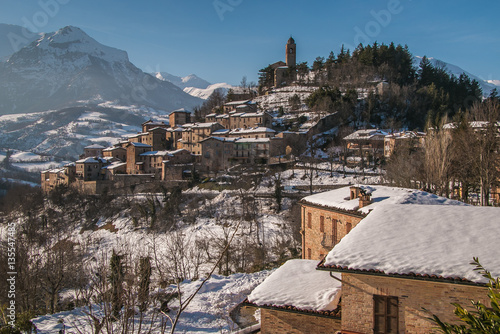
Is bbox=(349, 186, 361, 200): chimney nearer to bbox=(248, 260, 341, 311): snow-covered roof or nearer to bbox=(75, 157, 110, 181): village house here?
bbox=(248, 260, 341, 311): snow-covered roof

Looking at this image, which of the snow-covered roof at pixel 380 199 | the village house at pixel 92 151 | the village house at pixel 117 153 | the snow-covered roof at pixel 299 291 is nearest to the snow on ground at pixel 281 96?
the village house at pixel 117 153

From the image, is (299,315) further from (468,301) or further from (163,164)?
(163,164)

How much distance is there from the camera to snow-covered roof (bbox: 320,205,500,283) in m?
6.82

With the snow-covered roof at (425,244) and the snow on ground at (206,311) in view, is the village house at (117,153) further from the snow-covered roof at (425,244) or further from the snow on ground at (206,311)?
the snow-covered roof at (425,244)

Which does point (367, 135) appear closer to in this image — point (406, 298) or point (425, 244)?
point (425, 244)

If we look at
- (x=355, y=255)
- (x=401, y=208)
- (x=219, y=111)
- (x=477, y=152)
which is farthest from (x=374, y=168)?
(x=219, y=111)

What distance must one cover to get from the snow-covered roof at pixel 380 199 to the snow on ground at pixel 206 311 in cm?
612

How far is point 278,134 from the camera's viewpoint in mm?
54938

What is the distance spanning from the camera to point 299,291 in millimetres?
9383

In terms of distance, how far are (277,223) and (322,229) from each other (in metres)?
17.5

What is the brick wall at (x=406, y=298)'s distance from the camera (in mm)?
6750

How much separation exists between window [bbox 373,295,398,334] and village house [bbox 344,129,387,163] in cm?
3924

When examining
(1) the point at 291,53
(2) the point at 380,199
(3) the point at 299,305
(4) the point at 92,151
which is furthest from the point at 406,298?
(1) the point at 291,53

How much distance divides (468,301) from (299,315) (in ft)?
12.7
